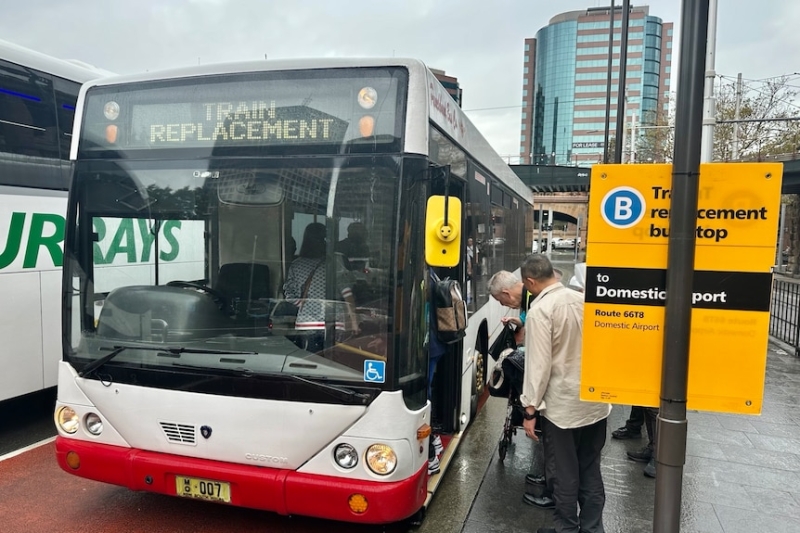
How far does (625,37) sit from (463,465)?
1171 cm

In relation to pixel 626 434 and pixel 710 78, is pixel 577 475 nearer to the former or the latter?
pixel 626 434

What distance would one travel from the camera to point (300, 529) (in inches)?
161

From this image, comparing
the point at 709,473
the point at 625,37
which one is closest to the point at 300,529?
the point at 709,473

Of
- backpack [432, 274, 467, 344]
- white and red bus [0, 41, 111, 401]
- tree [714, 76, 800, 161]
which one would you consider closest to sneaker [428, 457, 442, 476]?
backpack [432, 274, 467, 344]

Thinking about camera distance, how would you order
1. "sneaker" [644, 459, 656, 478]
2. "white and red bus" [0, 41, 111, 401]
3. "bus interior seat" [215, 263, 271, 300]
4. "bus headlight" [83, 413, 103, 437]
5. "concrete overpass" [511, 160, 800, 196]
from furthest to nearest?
"concrete overpass" [511, 160, 800, 196] < "white and red bus" [0, 41, 111, 401] < "sneaker" [644, 459, 656, 478] < "bus headlight" [83, 413, 103, 437] < "bus interior seat" [215, 263, 271, 300]

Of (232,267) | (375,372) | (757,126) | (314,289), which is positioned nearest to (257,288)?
(232,267)

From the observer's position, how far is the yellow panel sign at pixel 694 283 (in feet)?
8.29

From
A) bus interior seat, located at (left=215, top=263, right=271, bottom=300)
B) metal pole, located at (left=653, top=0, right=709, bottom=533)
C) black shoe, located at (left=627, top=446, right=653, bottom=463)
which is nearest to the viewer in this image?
metal pole, located at (left=653, top=0, right=709, bottom=533)

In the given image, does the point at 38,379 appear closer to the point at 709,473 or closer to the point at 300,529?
the point at 300,529

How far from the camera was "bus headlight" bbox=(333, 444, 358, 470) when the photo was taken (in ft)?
11.3

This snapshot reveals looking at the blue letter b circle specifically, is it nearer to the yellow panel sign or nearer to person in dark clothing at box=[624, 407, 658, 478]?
the yellow panel sign

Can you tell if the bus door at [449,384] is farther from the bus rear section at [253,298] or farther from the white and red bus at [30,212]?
the white and red bus at [30,212]

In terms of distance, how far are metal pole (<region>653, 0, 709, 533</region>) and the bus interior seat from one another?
2326mm

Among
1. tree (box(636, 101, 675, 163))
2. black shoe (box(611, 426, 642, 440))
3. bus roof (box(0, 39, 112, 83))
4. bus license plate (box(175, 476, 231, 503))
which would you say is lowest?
black shoe (box(611, 426, 642, 440))
